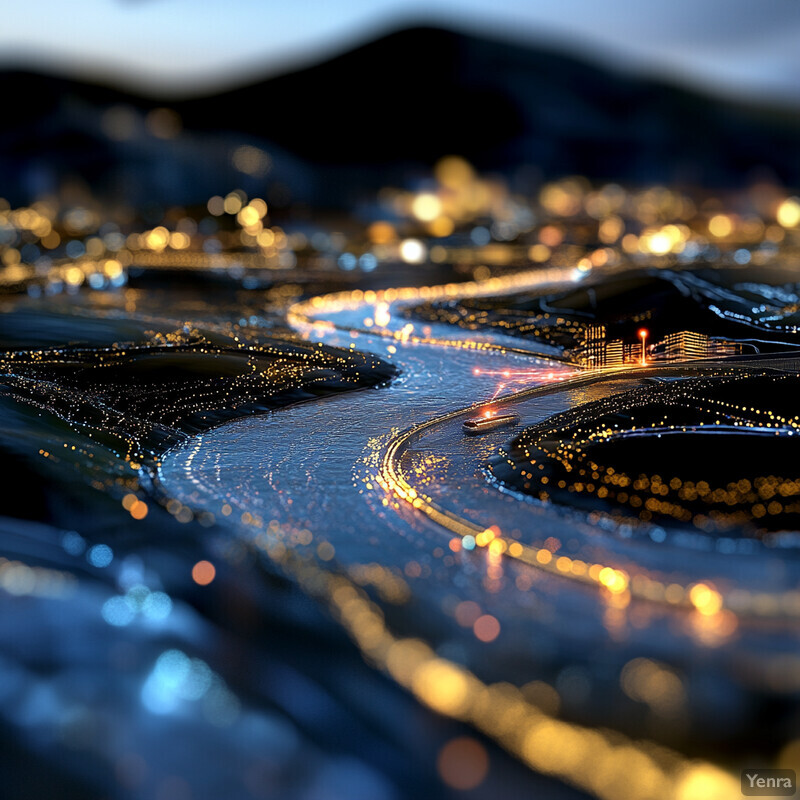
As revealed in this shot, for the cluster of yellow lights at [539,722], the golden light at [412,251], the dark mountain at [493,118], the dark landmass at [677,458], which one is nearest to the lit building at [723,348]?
the dark landmass at [677,458]

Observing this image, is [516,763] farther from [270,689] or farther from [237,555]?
[237,555]

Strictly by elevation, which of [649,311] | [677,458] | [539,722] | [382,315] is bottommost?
[539,722]

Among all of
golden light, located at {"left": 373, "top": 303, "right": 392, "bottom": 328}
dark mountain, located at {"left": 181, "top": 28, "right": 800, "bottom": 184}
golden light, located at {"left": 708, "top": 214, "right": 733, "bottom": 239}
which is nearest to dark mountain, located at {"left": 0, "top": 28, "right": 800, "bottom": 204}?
dark mountain, located at {"left": 181, "top": 28, "right": 800, "bottom": 184}

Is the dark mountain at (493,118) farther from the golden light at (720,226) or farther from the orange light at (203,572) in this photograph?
the orange light at (203,572)

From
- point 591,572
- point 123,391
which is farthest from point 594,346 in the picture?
point 591,572

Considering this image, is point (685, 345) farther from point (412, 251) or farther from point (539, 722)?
point (412, 251)

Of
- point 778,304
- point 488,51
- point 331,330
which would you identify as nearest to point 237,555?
point 331,330
